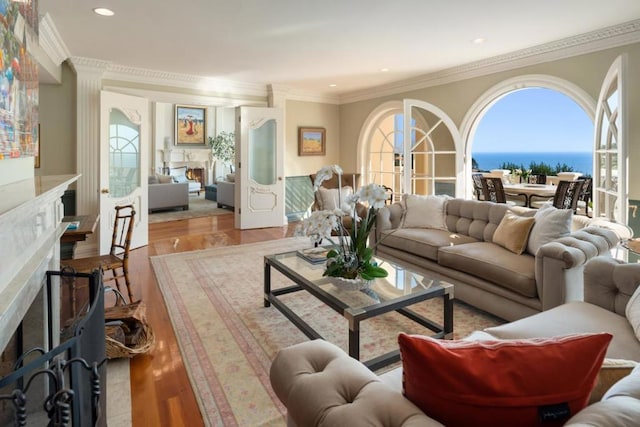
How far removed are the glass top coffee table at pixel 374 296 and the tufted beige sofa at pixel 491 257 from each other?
0.56 meters

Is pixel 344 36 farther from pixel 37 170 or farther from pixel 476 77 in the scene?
pixel 37 170

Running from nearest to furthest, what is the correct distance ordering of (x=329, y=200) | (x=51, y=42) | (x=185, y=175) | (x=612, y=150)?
(x=612, y=150) → (x=51, y=42) → (x=329, y=200) → (x=185, y=175)

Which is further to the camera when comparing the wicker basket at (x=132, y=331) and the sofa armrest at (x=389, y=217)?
the sofa armrest at (x=389, y=217)

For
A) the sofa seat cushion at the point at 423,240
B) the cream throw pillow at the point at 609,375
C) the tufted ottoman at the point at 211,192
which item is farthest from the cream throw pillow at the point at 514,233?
the tufted ottoman at the point at 211,192

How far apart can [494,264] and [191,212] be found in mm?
7005

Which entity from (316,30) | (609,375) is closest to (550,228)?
(609,375)

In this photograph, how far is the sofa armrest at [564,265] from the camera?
2.35m

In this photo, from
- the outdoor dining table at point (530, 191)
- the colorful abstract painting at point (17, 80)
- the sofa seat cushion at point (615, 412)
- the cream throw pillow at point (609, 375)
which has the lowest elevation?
the cream throw pillow at point (609, 375)

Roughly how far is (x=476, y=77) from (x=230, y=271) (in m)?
4.20

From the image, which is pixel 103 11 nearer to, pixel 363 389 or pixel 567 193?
pixel 363 389

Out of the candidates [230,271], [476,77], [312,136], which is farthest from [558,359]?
[312,136]

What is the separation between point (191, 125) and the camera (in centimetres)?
1162

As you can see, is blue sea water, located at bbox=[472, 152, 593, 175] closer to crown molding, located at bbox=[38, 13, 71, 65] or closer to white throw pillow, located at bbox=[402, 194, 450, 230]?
white throw pillow, located at bbox=[402, 194, 450, 230]

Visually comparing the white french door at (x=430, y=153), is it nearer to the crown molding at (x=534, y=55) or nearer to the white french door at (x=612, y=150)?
the crown molding at (x=534, y=55)
